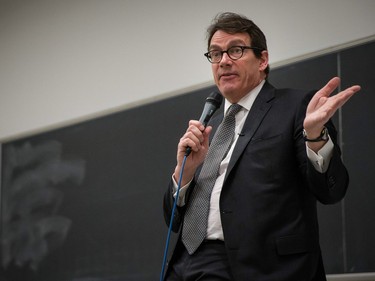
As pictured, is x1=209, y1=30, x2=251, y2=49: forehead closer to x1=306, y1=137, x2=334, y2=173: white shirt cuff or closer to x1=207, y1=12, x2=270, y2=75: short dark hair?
x1=207, y1=12, x2=270, y2=75: short dark hair

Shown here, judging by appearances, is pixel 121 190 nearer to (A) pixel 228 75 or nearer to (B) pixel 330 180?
(A) pixel 228 75

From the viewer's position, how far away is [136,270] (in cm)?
322

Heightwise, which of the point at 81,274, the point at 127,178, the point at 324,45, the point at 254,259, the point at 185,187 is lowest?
the point at 81,274

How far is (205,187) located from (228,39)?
1.79 ft

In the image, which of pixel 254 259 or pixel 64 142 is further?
pixel 64 142

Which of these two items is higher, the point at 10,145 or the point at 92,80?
the point at 92,80

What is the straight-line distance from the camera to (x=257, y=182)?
1.79m

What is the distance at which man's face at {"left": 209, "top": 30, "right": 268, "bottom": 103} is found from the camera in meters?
2.04

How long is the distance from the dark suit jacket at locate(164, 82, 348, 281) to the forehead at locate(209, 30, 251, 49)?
0.30 metres

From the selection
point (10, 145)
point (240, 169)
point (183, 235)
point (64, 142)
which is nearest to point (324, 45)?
point (240, 169)

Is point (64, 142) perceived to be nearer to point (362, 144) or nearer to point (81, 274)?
point (81, 274)

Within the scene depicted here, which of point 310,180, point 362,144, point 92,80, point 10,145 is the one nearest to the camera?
point 310,180

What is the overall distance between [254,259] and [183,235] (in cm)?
28

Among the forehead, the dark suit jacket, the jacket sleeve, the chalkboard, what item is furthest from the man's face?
the chalkboard
